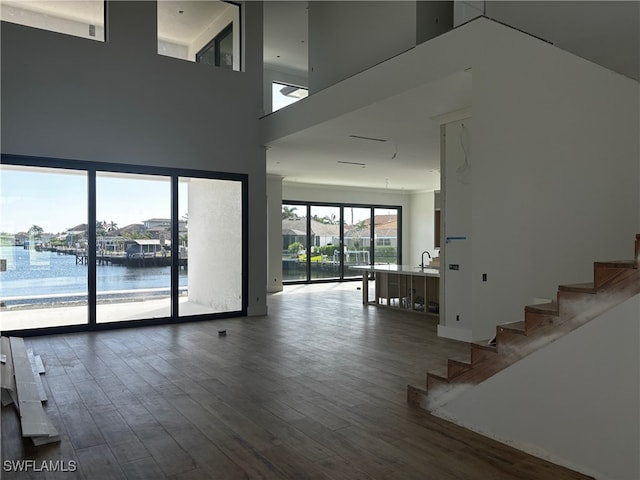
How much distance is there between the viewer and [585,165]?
4.05 meters

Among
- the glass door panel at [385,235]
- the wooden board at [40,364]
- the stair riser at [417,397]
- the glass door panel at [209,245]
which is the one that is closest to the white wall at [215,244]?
the glass door panel at [209,245]

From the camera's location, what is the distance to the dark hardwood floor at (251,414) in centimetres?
267

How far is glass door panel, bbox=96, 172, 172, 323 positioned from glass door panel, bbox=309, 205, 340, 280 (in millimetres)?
6466

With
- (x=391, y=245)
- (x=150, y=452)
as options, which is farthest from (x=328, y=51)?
(x=391, y=245)

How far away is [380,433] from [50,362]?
3.57m

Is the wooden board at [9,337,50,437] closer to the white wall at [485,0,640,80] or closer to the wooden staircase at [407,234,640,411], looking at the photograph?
the wooden staircase at [407,234,640,411]

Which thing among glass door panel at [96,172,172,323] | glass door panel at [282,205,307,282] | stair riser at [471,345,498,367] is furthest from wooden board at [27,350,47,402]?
glass door panel at [282,205,307,282]

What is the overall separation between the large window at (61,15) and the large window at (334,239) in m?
6.90

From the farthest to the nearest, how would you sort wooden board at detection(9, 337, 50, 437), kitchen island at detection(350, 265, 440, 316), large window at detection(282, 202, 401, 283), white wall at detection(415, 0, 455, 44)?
large window at detection(282, 202, 401, 283), kitchen island at detection(350, 265, 440, 316), white wall at detection(415, 0, 455, 44), wooden board at detection(9, 337, 50, 437)

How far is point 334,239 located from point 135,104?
7844 mm

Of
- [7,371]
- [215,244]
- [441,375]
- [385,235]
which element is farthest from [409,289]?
[385,235]

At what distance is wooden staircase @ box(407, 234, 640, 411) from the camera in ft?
8.34

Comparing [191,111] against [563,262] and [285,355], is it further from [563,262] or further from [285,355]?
[563,262]

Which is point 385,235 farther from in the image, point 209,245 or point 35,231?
point 35,231
